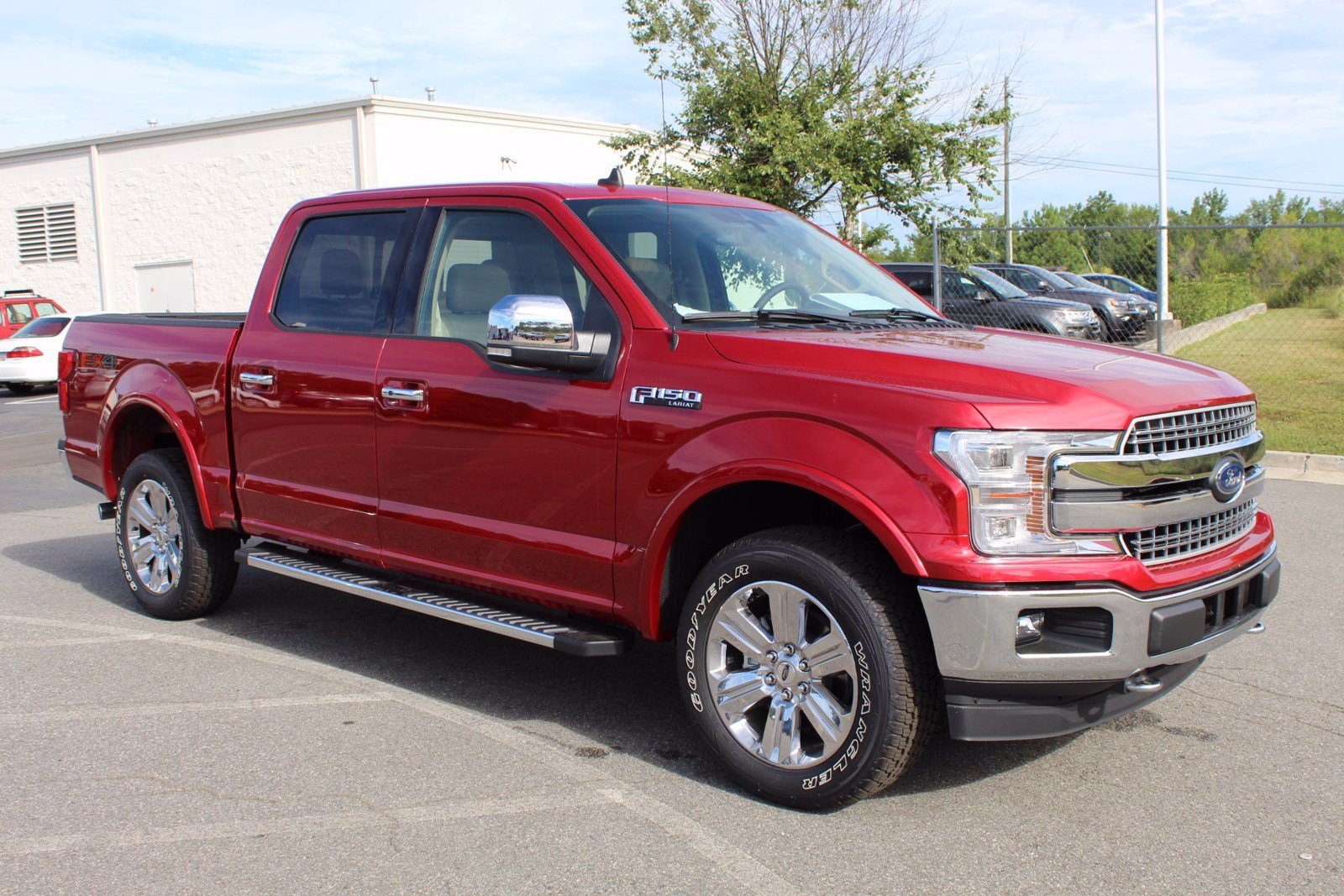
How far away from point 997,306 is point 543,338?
16.1 m

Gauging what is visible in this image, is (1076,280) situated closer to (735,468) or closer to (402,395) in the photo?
(402,395)

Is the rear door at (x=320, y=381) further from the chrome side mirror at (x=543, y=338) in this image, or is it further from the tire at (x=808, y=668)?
the tire at (x=808, y=668)

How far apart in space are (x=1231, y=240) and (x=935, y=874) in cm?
4478

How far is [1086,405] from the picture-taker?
349 cm

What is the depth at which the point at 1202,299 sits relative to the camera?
29656mm

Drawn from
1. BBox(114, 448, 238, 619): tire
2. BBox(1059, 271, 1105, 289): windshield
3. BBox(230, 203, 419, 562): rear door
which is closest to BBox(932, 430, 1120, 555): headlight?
BBox(230, 203, 419, 562): rear door

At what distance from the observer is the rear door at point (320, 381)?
512cm

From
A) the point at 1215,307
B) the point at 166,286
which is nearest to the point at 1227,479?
the point at 1215,307

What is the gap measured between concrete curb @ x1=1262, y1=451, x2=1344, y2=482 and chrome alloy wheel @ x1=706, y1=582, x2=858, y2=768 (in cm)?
762

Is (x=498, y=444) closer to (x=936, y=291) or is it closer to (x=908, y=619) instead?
(x=908, y=619)

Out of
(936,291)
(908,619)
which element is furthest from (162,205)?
(908,619)

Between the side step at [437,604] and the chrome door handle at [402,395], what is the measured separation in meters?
0.77

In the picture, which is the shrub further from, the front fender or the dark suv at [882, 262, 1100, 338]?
the front fender

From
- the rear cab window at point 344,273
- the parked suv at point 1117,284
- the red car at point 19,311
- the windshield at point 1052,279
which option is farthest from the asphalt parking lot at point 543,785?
the parked suv at point 1117,284
